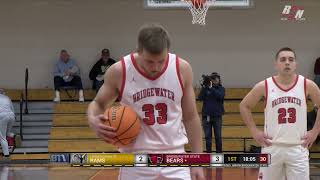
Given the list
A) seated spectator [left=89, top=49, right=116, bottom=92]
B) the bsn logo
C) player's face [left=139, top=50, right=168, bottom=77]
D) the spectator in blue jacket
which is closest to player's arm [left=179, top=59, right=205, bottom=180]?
player's face [left=139, top=50, right=168, bottom=77]

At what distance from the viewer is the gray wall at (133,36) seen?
58.3ft

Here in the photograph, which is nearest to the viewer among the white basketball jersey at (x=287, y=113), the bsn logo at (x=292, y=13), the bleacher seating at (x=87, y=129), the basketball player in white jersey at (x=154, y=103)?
the basketball player in white jersey at (x=154, y=103)

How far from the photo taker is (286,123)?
5.68 meters

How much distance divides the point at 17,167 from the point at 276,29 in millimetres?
9623

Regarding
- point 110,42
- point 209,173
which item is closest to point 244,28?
point 110,42

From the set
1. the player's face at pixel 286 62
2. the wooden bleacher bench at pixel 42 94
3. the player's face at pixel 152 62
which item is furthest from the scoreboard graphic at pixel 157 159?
the wooden bleacher bench at pixel 42 94

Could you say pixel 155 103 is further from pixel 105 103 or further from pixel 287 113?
pixel 287 113

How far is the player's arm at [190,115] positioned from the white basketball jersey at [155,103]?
0.06 m

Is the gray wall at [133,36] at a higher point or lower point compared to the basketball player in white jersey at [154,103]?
higher

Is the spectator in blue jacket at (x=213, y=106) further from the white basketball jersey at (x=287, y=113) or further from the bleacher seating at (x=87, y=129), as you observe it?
the white basketball jersey at (x=287, y=113)

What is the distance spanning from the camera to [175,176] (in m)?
3.55

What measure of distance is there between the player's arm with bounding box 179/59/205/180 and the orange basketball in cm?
37

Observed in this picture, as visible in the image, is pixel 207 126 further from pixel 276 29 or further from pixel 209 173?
pixel 276 29

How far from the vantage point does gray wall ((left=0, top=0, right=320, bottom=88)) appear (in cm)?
1778
